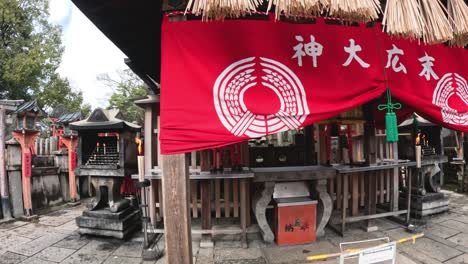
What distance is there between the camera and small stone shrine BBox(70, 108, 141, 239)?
17.4 ft

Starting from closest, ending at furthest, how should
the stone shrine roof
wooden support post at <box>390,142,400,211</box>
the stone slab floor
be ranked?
the stone slab floor, the stone shrine roof, wooden support post at <box>390,142,400,211</box>

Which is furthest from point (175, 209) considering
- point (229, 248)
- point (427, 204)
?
point (427, 204)

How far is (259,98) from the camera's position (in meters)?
2.17

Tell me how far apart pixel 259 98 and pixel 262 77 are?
198 mm

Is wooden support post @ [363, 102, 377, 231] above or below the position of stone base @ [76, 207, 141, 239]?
above

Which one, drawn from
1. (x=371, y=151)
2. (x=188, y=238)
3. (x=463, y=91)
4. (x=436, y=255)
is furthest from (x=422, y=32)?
(x=436, y=255)

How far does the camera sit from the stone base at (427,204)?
19.5ft

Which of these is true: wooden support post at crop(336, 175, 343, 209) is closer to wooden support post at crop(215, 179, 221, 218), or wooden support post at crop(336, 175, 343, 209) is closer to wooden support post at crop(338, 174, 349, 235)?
wooden support post at crop(338, 174, 349, 235)

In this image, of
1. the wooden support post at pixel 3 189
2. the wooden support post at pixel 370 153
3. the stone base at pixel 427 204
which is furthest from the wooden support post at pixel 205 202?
the wooden support post at pixel 3 189

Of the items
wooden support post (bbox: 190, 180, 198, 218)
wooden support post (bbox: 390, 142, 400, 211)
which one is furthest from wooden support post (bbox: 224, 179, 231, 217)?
wooden support post (bbox: 390, 142, 400, 211)

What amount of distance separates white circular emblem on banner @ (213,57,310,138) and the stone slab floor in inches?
115

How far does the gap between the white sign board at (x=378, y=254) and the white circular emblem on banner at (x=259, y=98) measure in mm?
1459

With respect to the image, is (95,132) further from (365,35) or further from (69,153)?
(365,35)

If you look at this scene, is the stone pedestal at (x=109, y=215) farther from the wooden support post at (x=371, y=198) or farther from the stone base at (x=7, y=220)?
the wooden support post at (x=371, y=198)
